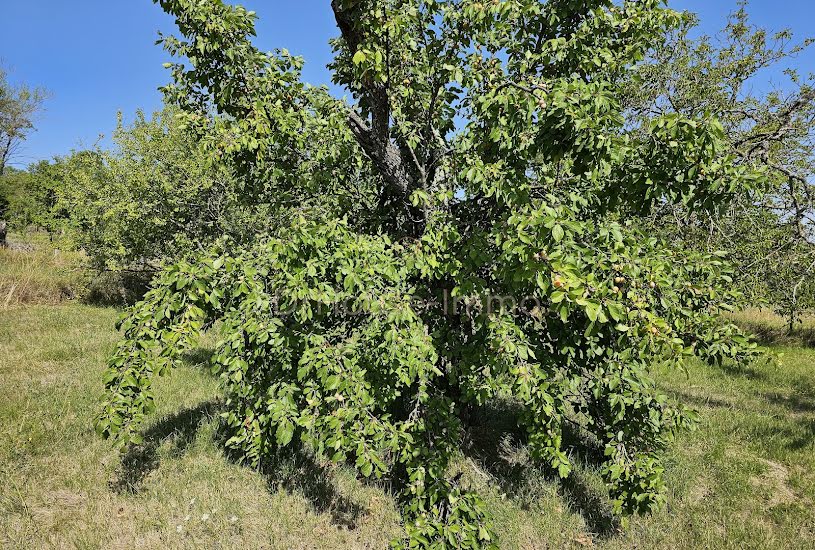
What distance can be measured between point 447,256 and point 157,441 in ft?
12.9

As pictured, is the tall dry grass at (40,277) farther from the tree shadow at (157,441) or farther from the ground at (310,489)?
the tree shadow at (157,441)

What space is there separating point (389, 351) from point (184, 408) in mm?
4326

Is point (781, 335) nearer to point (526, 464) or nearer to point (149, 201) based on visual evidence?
point (526, 464)

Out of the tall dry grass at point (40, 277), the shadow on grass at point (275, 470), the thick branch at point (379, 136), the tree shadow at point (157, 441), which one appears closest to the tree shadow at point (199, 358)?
the tree shadow at point (157, 441)

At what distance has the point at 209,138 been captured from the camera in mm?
3617

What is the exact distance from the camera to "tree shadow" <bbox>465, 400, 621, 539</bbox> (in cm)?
405

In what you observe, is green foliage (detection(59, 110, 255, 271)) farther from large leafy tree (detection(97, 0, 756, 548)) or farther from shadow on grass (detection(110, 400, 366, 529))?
large leafy tree (detection(97, 0, 756, 548))

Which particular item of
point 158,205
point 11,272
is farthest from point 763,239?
point 11,272

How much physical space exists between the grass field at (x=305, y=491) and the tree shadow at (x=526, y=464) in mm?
17

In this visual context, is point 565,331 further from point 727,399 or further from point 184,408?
point 727,399

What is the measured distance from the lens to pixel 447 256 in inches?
136

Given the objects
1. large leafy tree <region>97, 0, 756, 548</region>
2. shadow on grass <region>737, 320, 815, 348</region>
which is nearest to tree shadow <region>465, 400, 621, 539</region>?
large leafy tree <region>97, 0, 756, 548</region>

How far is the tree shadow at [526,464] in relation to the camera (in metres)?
4.05

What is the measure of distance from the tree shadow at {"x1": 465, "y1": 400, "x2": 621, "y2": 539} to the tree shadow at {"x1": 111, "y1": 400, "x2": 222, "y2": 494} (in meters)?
3.15
